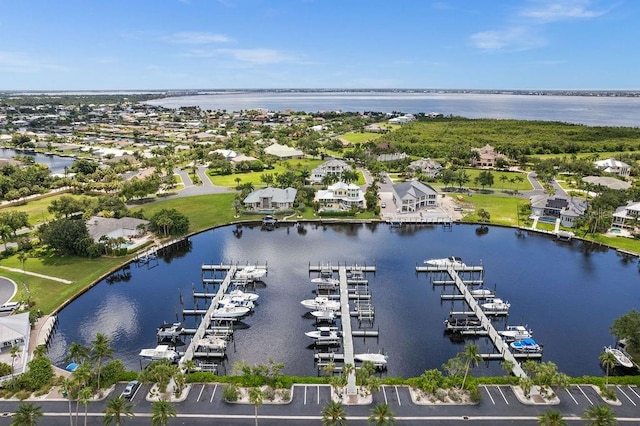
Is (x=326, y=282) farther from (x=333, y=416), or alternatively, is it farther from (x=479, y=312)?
(x=333, y=416)

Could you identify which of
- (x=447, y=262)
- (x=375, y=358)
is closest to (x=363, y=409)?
(x=375, y=358)

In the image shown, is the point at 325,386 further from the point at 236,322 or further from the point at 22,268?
the point at 22,268

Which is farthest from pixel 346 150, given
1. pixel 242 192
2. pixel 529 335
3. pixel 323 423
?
pixel 323 423

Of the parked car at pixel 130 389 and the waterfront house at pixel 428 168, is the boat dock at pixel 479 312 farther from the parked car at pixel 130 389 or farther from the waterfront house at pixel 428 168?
the waterfront house at pixel 428 168

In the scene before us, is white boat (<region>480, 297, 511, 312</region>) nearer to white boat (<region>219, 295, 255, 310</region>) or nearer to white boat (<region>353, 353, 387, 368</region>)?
white boat (<region>353, 353, 387, 368</region>)

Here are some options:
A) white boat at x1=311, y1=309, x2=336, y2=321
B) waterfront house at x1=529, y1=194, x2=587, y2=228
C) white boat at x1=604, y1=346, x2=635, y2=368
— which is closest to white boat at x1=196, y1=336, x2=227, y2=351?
white boat at x1=311, y1=309, x2=336, y2=321
